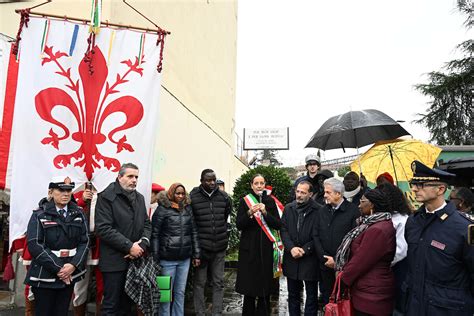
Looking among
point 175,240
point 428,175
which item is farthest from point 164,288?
point 428,175

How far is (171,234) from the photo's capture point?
13.4ft

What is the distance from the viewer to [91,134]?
13.0 ft

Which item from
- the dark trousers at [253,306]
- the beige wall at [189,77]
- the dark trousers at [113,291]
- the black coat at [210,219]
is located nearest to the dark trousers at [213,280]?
the black coat at [210,219]

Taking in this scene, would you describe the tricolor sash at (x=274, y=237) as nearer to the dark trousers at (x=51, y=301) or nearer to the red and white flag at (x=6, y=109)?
the dark trousers at (x=51, y=301)

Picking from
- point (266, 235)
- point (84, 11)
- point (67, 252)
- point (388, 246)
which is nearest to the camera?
point (388, 246)

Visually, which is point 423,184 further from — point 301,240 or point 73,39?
point 73,39

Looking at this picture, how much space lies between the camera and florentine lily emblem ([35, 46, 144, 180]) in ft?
12.5

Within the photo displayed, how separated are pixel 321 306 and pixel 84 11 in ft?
20.0

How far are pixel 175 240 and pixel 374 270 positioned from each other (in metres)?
2.21

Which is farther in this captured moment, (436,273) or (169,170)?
(169,170)

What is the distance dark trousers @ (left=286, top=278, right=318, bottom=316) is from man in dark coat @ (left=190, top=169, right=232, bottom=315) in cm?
93

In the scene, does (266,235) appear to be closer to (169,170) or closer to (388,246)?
(388,246)

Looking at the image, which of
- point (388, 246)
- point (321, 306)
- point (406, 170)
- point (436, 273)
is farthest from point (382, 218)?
point (321, 306)

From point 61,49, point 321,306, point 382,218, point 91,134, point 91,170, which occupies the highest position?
point 61,49
